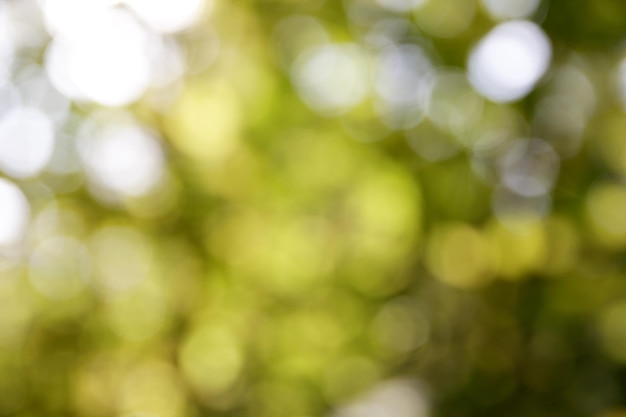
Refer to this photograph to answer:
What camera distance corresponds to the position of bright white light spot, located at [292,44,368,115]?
0.89 m

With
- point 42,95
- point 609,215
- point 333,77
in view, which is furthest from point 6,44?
point 609,215

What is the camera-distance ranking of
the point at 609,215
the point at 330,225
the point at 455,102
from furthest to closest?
the point at 330,225, the point at 455,102, the point at 609,215

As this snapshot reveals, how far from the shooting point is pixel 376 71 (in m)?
0.90

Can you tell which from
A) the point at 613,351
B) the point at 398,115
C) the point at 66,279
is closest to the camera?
the point at 613,351

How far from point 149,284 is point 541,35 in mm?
639

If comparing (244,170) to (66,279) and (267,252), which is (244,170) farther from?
(66,279)

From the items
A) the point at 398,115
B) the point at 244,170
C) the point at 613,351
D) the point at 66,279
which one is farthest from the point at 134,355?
the point at 613,351

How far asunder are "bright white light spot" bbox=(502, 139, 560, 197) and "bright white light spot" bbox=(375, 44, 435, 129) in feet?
0.45

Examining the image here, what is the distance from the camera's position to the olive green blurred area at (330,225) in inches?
29.5

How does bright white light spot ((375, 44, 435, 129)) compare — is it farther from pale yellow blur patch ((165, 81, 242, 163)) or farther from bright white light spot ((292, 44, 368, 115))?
pale yellow blur patch ((165, 81, 242, 163))

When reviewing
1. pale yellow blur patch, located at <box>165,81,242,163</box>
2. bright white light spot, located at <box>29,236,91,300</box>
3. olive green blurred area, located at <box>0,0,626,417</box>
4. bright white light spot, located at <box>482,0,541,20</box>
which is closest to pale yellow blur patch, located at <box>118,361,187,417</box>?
olive green blurred area, located at <box>0,0,626,417</box>

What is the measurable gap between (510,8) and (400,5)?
14 cm

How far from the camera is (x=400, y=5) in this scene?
2.72 ft

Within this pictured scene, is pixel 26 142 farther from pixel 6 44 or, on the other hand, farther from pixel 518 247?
pixel 518 247
